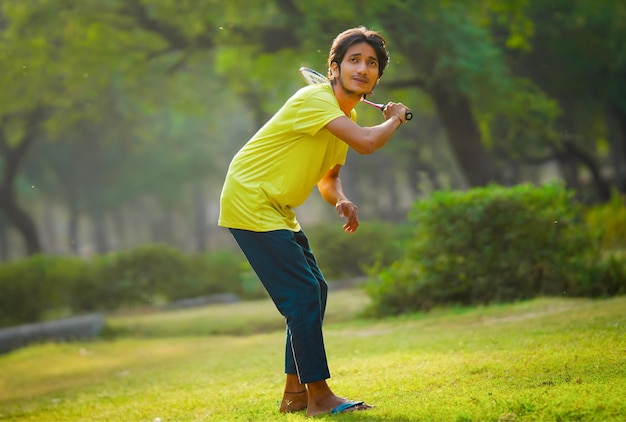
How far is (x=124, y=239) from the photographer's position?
50.8 m

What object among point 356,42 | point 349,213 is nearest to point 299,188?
point 349,213

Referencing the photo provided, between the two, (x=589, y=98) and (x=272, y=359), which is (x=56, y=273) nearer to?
(x=272, y=359)

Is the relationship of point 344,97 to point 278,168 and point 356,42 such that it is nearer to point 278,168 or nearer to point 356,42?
point 356,42

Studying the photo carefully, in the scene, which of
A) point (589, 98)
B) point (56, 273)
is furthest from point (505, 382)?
point (589, 98)

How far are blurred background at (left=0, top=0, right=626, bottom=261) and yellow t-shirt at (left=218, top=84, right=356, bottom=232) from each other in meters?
7.11

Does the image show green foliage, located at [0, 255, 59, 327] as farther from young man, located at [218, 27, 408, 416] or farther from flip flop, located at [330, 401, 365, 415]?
flip flop, located at [330, 401, 365, 415]

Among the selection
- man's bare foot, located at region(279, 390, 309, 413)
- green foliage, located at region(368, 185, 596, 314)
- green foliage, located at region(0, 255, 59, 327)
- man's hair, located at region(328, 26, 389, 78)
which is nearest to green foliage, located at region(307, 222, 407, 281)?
green foliage, located at region(0, 255, 59, 327)

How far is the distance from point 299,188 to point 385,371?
6.26 ft

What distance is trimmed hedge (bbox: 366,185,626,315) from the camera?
415 inches

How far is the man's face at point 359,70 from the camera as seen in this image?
16.3ft

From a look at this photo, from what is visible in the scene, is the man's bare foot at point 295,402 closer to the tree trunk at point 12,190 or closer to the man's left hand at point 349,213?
the man's left hand at point 349,213

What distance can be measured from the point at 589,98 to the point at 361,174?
17.0m

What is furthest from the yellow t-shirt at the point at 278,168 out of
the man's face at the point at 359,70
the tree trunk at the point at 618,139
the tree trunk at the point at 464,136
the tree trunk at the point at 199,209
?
the tree trunk at the point at 199,209

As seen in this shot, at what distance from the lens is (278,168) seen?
4.96 meters
